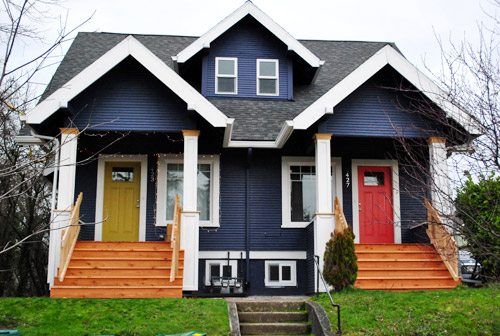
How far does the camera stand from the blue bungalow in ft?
38.0

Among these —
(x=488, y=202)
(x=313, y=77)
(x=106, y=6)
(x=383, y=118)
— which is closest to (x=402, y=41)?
(x=313, y=77)

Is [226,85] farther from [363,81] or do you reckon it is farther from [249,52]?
[363,81]

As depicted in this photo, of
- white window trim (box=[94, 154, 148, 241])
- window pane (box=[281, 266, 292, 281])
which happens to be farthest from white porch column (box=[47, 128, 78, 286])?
window pane (box=[281, 266, 292, 281])

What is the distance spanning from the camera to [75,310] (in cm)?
950

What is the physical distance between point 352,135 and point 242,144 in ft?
8.10

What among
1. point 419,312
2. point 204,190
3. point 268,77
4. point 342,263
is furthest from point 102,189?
point 419,312

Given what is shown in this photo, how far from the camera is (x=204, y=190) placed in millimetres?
13898

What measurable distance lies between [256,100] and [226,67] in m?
1.12

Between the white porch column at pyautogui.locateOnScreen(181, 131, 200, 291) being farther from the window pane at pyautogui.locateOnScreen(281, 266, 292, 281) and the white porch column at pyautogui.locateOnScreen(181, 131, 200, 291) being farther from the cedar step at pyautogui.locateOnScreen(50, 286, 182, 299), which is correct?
the window pane at pyautogui.locateOnScreen(281, 266, 292, 281)

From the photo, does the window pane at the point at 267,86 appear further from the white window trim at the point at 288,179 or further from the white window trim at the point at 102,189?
the white window trim at the point at 102,189

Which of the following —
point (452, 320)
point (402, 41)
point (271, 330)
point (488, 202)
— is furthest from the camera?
point (402, 41)

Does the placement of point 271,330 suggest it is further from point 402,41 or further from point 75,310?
point 402,41

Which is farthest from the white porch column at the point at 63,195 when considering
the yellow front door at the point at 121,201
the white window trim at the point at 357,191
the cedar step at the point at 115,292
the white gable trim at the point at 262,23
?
the white window trim at the point at 357,191

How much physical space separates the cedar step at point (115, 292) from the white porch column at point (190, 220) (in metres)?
0.60
